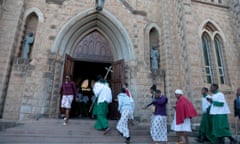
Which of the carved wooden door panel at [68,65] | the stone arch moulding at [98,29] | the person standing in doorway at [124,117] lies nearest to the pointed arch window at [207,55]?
the stone arch moulding at [98,29]

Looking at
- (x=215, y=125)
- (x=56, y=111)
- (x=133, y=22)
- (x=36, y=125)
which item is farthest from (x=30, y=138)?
(x=133, y=22)

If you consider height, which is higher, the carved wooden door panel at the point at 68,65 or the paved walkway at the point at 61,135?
the carved wooden door panel at the point at 68,65

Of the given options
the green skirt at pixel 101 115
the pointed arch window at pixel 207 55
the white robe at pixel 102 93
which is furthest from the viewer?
the pointed arch window at pixel 207 55

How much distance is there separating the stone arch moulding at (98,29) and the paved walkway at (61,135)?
3.27 m

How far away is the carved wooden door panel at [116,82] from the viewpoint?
7.06 m

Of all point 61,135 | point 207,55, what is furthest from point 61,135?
point 207,55

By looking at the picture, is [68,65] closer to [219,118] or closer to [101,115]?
[101,115]

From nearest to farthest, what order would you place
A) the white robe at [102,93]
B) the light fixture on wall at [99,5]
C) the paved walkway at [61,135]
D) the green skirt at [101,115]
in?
the paved walkway at [61,135] < the green skirt at [101,115] < the white robe at [102,93] < the light fixture on wall at [99,5]

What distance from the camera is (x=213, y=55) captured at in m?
8.34

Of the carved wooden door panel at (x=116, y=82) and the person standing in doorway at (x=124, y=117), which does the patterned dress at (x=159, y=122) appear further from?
the carved wooden door panel at (x=116, y=82)

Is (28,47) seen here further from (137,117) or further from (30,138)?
(137,117)

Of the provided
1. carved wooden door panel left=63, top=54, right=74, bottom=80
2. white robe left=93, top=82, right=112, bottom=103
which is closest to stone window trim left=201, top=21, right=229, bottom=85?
white robe left=93, top=82, right=112, bottom=103

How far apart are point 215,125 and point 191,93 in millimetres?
2503

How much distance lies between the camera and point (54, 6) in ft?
23.9
